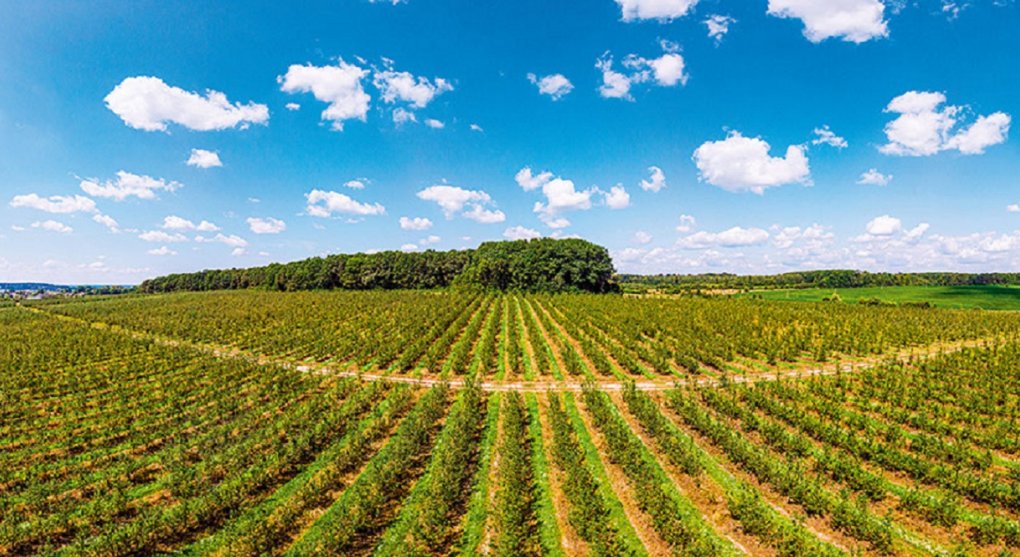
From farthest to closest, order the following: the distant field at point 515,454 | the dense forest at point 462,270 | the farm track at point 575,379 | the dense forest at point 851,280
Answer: the dense forest at point 851,280 < the dense forest at point 462,270 < the farm track at point 575,379 < the distant field at point 515,454

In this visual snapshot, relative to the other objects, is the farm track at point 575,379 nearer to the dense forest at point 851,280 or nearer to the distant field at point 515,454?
the distant field at point 515,454

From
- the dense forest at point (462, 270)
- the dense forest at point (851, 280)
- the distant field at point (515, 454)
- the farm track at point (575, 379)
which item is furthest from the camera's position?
the dense forest at point (851, 280)

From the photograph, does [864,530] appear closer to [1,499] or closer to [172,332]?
[1,499]

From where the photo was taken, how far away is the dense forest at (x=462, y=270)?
306 feet

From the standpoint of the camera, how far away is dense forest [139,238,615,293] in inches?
3676

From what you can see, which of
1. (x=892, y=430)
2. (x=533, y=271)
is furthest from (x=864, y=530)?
(x=533, y=271)

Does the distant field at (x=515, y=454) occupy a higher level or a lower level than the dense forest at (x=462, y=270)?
lower

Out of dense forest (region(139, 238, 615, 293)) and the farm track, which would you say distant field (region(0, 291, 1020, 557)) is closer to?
the farm track

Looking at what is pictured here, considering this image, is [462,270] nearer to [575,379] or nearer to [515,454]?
[575,379]

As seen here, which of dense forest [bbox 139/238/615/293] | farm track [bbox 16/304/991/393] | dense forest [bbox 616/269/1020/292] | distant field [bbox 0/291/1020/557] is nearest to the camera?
distant field [bbox 0/291/1020/557]

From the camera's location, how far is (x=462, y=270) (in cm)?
11400

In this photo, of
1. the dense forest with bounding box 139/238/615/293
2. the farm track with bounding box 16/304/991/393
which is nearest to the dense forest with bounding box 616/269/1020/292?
the dense forest with bounding box 139/238/615/293

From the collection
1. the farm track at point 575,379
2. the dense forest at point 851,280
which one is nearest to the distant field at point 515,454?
the farm track at point 575,379

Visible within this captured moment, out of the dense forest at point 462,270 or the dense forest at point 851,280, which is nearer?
the dense forest at point 462,270
